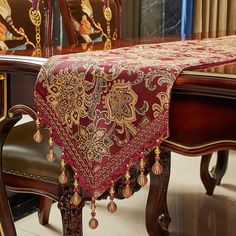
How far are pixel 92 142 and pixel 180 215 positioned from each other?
3.67 feet

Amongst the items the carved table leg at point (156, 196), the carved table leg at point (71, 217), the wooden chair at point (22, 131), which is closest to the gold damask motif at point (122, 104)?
the wooden chair at point (22, 131)

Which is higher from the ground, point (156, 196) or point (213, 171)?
point (156, 196)

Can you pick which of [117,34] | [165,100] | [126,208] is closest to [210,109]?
[165,100]

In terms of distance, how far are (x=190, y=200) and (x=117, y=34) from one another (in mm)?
799

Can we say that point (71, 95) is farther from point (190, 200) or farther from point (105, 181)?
point (190, 200)

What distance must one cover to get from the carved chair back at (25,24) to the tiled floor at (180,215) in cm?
67

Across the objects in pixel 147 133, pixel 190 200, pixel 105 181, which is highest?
pixel 147 133

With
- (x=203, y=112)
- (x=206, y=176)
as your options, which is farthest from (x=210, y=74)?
(x=206, y=176)

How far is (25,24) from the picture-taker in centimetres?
159

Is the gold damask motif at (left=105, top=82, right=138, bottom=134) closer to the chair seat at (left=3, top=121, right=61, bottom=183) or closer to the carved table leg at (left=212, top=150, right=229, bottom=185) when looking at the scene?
the chair seat at (left=3, top=121, right=61, bottom=183)

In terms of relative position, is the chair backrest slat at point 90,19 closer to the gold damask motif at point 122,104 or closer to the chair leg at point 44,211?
the chair leg at point 44,211

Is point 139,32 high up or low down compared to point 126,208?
up

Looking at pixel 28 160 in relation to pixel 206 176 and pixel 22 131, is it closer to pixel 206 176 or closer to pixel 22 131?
pixel 22 131

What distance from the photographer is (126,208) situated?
1.96 meters
